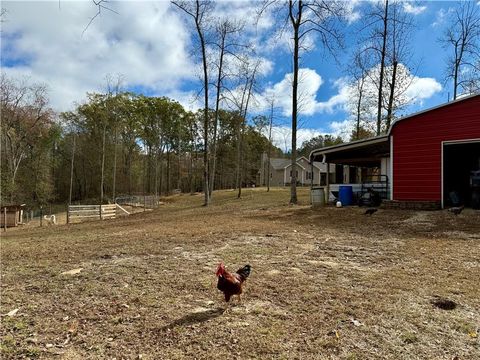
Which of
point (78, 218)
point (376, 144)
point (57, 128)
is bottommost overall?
point (78, 218)

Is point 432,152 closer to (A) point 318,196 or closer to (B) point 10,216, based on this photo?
(A) point 318,196

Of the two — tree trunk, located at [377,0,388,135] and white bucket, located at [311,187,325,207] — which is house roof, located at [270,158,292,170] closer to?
tree trunk, located at [377,0,388,135]

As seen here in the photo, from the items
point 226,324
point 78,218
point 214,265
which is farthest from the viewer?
point 78,218

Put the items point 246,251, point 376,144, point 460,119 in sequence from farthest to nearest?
Result: point 376,144 < point 460,119 < point 246,251

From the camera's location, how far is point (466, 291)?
3854 millimetres

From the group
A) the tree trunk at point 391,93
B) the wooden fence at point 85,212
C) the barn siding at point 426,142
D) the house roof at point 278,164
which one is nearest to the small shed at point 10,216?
the wooden fence at point 85,212

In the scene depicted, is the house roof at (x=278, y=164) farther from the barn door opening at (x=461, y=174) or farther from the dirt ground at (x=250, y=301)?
the dirt ground at (x=250, y=301)

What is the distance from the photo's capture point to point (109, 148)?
129ft

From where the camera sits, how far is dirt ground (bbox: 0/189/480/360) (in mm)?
2707

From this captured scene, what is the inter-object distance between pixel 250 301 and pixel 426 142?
1013 cm

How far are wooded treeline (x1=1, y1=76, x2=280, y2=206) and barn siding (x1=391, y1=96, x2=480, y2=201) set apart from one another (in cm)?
1871

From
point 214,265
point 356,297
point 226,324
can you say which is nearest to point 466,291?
point 356,297

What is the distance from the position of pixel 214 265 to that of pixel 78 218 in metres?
17.4

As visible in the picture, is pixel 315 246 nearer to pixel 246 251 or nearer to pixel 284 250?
pixel 284 250
